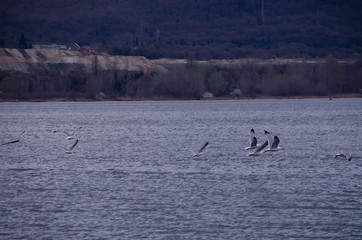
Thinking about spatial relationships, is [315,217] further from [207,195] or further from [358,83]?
[358,83]

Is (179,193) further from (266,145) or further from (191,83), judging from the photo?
(191,83)

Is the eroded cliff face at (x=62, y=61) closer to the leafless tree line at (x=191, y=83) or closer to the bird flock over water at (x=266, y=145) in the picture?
the leafless tree line at (x=191, y=83)

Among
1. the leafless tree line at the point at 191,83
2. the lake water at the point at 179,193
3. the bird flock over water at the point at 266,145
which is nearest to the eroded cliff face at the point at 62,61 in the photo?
the leafless tree line at the point at 191,83

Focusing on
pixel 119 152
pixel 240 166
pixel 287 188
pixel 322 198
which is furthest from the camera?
pixel 119 152

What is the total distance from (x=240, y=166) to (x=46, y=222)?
40.8ft

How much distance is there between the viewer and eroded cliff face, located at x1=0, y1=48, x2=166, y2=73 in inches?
6048

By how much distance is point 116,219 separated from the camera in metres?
18.3

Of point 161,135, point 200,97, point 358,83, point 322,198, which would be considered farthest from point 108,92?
point 322,198

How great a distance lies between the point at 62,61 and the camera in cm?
16288

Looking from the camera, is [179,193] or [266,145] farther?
[266,145]

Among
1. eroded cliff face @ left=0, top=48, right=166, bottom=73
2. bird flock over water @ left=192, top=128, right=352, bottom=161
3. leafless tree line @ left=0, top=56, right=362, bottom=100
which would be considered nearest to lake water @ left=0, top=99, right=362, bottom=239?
bird flock over water @ left=192, top=128, right=352, bottom=161

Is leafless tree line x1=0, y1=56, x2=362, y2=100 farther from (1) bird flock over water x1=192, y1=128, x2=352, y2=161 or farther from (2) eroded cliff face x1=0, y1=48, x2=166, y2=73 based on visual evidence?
(1) bird flock over water x1=192, y1=128, x2=352, y2=161

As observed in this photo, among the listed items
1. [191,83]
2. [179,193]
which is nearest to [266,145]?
[179,193]

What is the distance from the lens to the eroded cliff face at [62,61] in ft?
504
